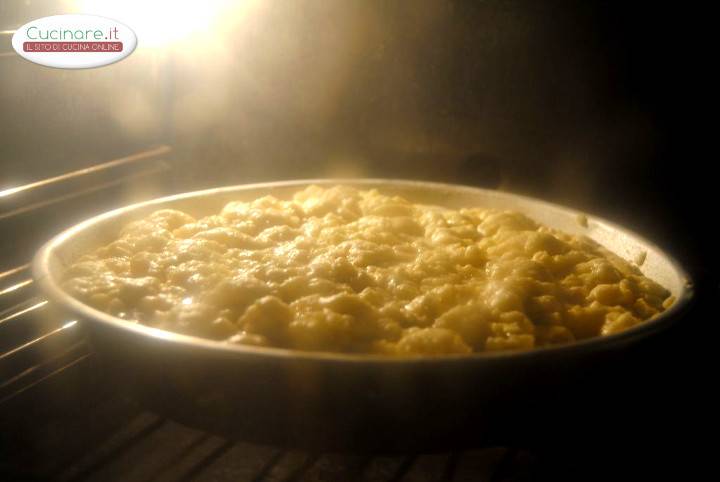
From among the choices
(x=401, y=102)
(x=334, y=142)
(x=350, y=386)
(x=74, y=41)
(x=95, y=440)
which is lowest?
(x=95, y=440)

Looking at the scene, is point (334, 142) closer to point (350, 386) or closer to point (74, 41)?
point (74, 41)

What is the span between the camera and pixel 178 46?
194 cm

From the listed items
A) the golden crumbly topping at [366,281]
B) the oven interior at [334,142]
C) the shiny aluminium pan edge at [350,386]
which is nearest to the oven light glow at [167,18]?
the oven interior at [334,142]

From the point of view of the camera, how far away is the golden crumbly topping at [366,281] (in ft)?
3.72

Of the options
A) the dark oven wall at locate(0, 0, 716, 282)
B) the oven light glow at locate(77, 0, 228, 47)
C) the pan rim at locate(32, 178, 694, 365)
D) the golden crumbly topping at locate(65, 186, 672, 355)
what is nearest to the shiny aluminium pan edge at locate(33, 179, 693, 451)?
the pan rim at locate(32, 178, 694, 365)

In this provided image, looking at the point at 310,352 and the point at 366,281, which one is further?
the point at 366,281

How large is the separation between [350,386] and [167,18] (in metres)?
1.36

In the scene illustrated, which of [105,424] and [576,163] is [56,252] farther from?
[576,163]

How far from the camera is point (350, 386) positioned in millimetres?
889

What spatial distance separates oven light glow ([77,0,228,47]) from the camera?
5.73 feet

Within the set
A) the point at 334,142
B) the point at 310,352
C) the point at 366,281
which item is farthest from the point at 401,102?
the point at 310,352

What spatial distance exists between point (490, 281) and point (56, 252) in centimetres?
85

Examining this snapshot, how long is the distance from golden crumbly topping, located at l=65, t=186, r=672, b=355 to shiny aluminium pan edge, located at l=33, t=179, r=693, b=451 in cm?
13

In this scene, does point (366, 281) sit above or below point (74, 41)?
below
